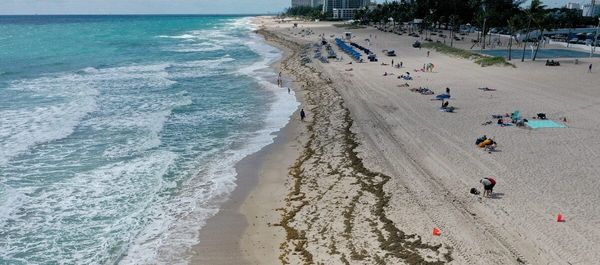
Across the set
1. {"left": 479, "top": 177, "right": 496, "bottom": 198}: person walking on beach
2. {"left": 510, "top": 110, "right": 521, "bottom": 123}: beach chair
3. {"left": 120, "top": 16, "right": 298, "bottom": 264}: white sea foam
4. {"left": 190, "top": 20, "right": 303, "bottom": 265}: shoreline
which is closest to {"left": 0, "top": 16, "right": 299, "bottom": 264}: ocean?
{"left": 120, "top": 16, "right": 298, "bottom": 264}: white sea foam

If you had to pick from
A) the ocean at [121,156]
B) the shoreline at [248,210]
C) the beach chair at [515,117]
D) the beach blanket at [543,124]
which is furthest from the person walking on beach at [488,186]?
the beach chair at [515,117]

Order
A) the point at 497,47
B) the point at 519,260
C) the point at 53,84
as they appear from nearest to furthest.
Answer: the point at 519,260 → the point at 53,84 → the point at 497,47

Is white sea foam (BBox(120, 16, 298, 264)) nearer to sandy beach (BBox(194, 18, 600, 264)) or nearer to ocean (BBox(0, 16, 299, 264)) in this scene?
ocean (BBox(0, 16, 299, 264))

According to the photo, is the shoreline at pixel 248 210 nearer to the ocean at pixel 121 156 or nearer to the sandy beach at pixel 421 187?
the sandy beach at pixel 421 187

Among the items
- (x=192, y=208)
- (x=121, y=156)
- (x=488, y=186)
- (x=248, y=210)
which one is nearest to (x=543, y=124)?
(x=488, y=186)

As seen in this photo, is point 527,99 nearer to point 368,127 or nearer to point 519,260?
point 368,127

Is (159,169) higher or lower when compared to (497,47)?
lower

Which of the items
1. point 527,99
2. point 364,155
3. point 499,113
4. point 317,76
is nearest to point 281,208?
point 364,155
